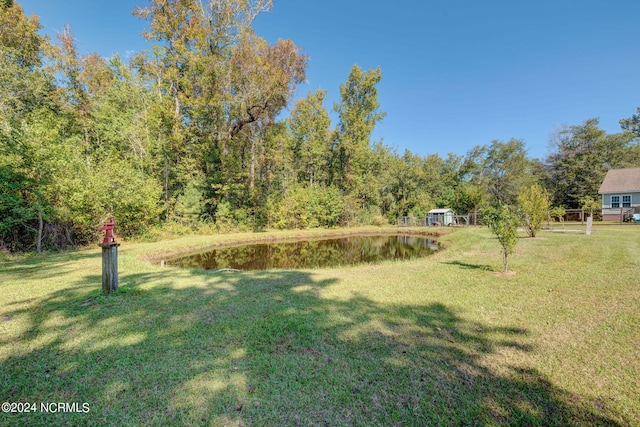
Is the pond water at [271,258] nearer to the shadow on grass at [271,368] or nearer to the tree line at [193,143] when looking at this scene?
the tree line at [193,143]

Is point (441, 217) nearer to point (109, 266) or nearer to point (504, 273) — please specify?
point (504, 273)

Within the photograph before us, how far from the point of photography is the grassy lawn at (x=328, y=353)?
76.9 inches

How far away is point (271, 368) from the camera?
2.45 m

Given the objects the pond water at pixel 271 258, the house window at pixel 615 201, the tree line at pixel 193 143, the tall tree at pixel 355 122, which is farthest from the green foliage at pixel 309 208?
the house window at pixel 615 201

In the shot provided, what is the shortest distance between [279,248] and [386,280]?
9670mm

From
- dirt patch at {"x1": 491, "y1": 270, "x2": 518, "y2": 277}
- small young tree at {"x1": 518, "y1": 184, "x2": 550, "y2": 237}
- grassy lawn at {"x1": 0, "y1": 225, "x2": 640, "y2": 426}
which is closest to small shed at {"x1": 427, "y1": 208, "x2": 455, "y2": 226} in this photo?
small young tree at {"x1": 518, "y1": 184, "x2": 550, "y2": 237}

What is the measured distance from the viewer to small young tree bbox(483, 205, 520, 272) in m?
5.93

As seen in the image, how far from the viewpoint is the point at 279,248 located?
47.9 ft

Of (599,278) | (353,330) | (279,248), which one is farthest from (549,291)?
(279,248)

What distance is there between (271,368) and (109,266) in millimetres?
3610

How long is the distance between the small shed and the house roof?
493 inches

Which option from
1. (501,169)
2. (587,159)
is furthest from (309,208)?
(587,159)

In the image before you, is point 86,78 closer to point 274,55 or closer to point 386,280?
point 274,55

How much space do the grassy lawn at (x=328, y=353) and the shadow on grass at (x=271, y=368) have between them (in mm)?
13
